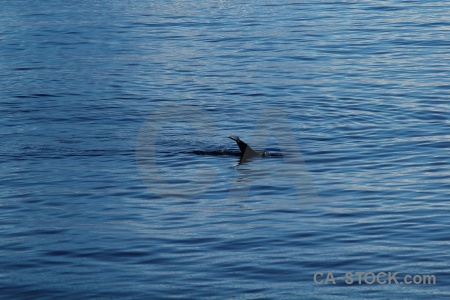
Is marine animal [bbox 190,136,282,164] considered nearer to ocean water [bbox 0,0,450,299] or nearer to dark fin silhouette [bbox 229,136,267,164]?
dark fin silhouette [bbox 229,136,267,164]

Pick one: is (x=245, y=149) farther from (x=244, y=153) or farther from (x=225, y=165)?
(x=225, y=165)

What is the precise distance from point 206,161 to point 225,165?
492mm

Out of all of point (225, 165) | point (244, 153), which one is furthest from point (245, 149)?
point (225, 165)

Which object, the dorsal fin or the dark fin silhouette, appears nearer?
the dorsal fin

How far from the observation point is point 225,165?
1705cm

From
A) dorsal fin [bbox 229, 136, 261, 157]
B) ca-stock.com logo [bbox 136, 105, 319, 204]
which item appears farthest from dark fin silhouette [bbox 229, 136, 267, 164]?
ca-stock.com logo [bbox 136, 105, 319, 204]

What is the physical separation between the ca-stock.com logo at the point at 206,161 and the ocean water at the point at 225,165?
0.05m

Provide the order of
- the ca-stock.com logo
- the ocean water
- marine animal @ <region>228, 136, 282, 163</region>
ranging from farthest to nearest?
marine animal @ <region>228, 136, 282, 163</region> → the ca-stock.com logo → the ocean water

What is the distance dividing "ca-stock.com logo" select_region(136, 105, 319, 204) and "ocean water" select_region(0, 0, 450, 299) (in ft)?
0.17

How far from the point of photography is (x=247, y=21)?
122 feet

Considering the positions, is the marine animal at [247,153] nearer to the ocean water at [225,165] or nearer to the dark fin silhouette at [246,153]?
the dark fin silhouette at [246,153]

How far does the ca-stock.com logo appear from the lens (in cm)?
1550

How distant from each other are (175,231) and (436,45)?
19.5 meters

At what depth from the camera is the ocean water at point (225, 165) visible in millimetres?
11844
